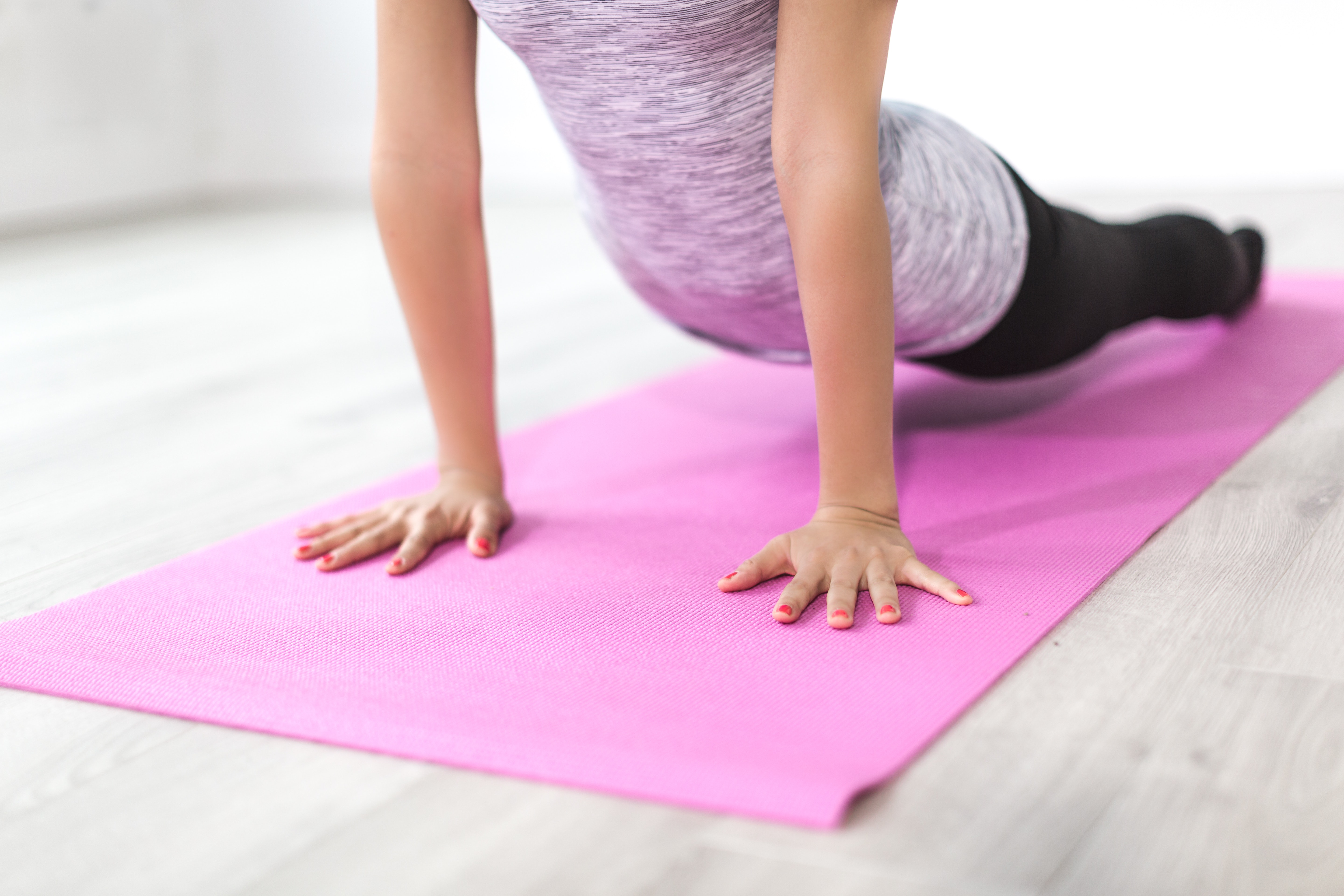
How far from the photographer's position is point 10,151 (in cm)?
355

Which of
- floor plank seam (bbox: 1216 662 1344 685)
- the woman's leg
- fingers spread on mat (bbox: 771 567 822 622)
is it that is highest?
the woman's leg

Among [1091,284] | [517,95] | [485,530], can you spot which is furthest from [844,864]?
[517,95]

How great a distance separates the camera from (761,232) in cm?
117

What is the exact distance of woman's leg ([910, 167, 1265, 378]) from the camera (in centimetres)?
130

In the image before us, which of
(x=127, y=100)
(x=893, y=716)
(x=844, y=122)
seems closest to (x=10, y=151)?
(x=127, y=100)

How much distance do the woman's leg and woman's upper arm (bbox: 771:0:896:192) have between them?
16.3 inches

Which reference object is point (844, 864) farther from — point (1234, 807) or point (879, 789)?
point (1234, 807)

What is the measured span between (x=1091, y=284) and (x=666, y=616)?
2.30 feet

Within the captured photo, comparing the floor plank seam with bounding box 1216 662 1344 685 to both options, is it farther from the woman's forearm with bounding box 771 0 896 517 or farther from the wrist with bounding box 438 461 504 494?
the wrist with bounding box 438 461 504 494

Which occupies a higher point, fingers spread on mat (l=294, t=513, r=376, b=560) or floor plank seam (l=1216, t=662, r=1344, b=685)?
floor plank seam (l=1216, t=662, r=1344, b=685)

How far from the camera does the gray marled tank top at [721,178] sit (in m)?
1.03

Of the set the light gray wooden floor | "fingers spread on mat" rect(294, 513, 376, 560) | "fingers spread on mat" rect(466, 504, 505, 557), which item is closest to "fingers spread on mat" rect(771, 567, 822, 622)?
the light gray wooden floor

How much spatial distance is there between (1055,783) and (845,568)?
0.86 ft

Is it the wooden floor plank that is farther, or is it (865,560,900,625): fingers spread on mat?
(865,560,900,625): fingers spread on mat
